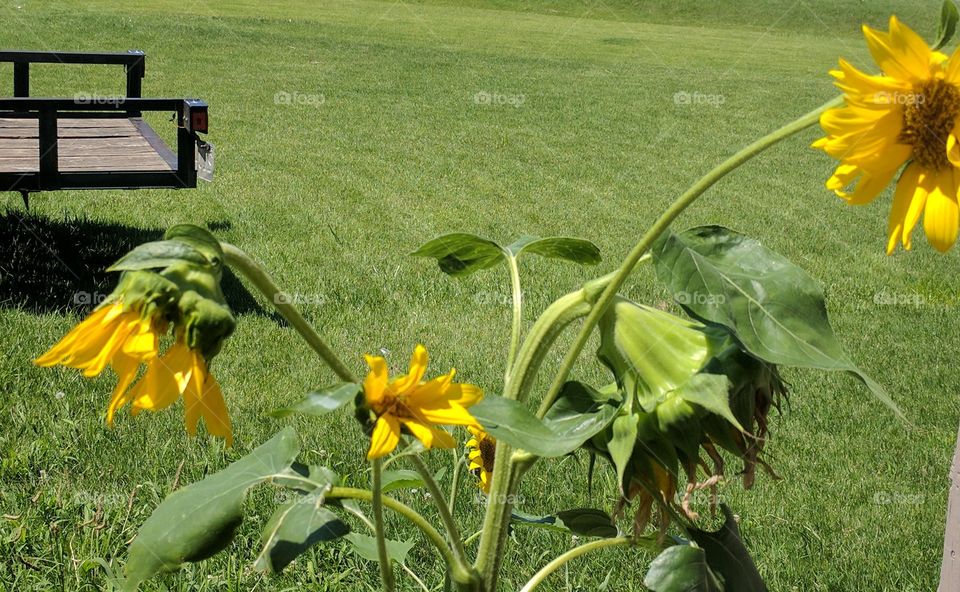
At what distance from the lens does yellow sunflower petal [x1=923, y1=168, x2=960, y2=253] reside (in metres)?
0.70

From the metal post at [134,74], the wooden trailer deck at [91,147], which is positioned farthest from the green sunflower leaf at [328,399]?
the metal post at [134,74]

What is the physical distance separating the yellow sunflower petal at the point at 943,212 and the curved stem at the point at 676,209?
3.7 inches

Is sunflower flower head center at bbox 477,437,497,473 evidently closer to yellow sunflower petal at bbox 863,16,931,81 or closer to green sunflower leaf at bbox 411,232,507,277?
green sunflower leaf at bbox 411,232,507,277

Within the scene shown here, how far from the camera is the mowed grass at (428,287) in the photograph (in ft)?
8.74

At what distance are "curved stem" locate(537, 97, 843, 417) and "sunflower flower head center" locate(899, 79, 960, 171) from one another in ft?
0.17

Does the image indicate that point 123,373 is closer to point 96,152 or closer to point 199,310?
point 199,310

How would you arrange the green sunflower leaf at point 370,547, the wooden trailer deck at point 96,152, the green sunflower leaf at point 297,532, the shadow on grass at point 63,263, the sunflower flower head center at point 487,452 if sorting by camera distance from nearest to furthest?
the green sunflower leaf at point 297,532, the green sunflower leaf at point 370,547, the sunflower flower head center at point 487,452, the shadow on grass at point 63,263, the wooden trailer deck at point 96,152

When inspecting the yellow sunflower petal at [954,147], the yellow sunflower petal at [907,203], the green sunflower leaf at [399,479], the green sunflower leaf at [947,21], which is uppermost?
the green sunflower leaf at [947,21]

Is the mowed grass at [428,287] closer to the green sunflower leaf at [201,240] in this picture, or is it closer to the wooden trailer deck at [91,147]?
the wooden trailer deck at [91,147]

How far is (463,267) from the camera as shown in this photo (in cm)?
122

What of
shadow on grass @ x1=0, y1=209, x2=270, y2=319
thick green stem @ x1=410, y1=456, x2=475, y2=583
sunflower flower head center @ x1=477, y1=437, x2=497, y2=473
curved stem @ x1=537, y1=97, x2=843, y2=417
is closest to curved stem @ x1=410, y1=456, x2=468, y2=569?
thick green stem @ x1=410, y1=456, x2=475, y2=583

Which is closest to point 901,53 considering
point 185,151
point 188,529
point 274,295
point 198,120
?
point 274,295

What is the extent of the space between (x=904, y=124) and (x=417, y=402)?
1.37 ft

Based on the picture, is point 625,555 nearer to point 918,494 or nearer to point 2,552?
point 918,494
